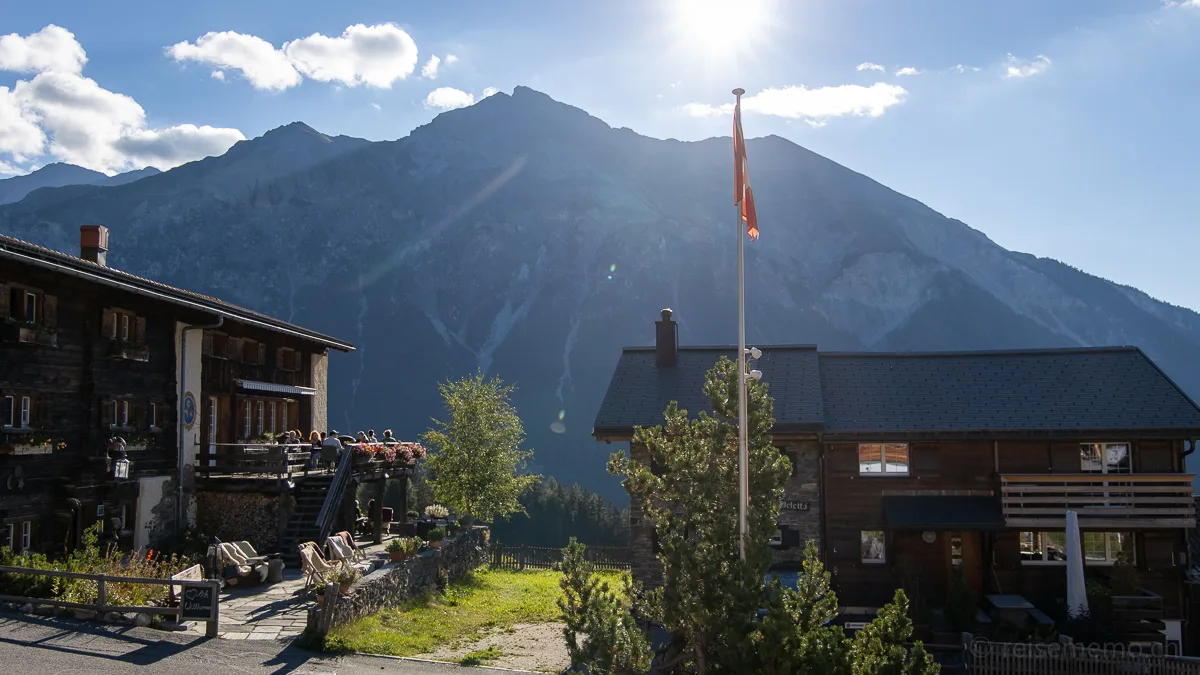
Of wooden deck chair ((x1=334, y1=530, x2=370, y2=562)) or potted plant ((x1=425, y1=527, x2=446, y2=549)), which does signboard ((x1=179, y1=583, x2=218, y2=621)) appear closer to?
wooden deck chair ((x1=334, y1=530, x2=370, y2=562))

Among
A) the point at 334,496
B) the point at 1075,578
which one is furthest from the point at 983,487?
the point at 334,496

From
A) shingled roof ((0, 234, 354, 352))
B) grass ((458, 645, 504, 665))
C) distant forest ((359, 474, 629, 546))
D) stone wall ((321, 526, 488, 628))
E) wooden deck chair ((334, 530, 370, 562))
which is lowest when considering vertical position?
distant forest ((359, 474, 629, 546))

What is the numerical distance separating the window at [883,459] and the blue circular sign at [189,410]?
18597 mm

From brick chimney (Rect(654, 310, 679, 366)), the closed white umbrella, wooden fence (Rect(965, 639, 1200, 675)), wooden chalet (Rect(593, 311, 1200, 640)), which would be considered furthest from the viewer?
brick chimney (Rect(654, 310, 679, 366))

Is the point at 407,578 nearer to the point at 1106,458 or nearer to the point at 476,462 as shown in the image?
the point at 476,462

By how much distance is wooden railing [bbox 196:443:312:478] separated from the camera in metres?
24.3

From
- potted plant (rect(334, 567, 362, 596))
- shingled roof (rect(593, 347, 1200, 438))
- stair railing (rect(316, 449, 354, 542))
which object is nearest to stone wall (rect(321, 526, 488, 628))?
potted plant (rect(334, 567, 362, 596))

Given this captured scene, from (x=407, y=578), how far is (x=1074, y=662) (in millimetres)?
14708

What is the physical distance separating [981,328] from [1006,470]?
18629 centimetres

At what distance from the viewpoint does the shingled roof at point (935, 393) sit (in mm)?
23875

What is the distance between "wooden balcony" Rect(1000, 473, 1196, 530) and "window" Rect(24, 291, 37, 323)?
938 inches

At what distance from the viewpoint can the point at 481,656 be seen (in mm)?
17406

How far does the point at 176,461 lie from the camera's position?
24094 mm

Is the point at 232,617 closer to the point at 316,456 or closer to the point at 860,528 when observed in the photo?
the point at 316,456
